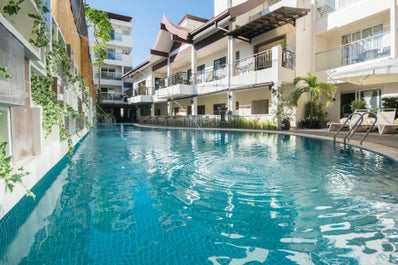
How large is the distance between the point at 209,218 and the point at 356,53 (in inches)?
566

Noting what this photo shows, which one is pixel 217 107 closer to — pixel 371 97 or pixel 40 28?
pixel 371 97

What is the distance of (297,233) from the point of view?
2.44 meters

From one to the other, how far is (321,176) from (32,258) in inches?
172

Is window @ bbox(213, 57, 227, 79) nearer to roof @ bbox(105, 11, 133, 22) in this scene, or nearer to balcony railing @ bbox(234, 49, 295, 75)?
balcony railing @ bbox(234, 49, 295, 75)

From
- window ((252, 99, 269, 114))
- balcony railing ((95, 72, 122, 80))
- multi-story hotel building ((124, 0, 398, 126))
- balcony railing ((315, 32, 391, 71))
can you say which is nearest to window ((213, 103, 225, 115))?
multi-story hotel building ((124, 0, 398, 126))

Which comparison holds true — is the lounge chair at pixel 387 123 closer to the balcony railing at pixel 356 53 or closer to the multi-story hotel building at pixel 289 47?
the multi-story hotel building at pixel 289 47

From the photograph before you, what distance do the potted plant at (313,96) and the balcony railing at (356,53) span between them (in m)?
1.48

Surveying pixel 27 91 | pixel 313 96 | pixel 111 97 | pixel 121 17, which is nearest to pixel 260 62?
pixel 313 96

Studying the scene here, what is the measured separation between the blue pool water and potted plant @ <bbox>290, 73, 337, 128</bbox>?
9.34 m

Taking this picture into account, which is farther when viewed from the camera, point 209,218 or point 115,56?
point 115,56

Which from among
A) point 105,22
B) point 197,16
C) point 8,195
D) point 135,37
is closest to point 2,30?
point 8,195

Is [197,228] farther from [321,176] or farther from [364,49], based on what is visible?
[364,49]

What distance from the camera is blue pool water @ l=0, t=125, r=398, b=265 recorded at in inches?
82.4

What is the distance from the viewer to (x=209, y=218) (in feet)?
9.13
